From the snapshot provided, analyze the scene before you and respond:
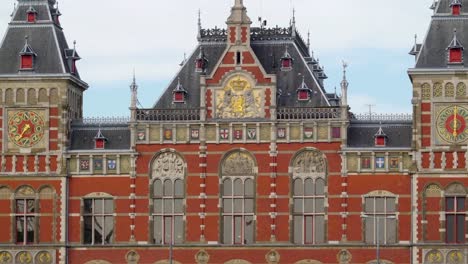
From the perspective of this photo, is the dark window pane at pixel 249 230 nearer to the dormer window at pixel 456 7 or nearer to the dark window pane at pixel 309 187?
the dark window pane at pixel 309 187

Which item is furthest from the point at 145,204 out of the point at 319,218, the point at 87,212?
the point at 319,218

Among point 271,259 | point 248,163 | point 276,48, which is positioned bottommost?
point 271,259

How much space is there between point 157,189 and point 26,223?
817 cm

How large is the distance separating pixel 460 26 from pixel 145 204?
21.6 meters

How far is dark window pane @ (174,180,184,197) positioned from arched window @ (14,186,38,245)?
→ 8.45 metres

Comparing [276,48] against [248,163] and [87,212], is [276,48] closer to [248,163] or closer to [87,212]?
[248,163]

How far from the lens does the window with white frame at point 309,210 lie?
90.8 m

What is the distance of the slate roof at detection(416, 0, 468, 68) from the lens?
90.1 m

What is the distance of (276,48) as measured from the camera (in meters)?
94.2

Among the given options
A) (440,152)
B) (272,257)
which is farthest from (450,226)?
(272,257)

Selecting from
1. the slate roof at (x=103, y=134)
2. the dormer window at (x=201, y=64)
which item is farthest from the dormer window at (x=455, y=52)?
the slate roof at (x=103, y=134)

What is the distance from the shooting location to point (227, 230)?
9175cm

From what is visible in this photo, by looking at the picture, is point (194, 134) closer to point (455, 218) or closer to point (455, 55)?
point (455, 55)

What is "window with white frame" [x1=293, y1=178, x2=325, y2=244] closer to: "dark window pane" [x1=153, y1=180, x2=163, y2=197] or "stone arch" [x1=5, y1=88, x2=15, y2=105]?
"dark window pane" [x1=153, y1=180, x2=163, y2=197]
